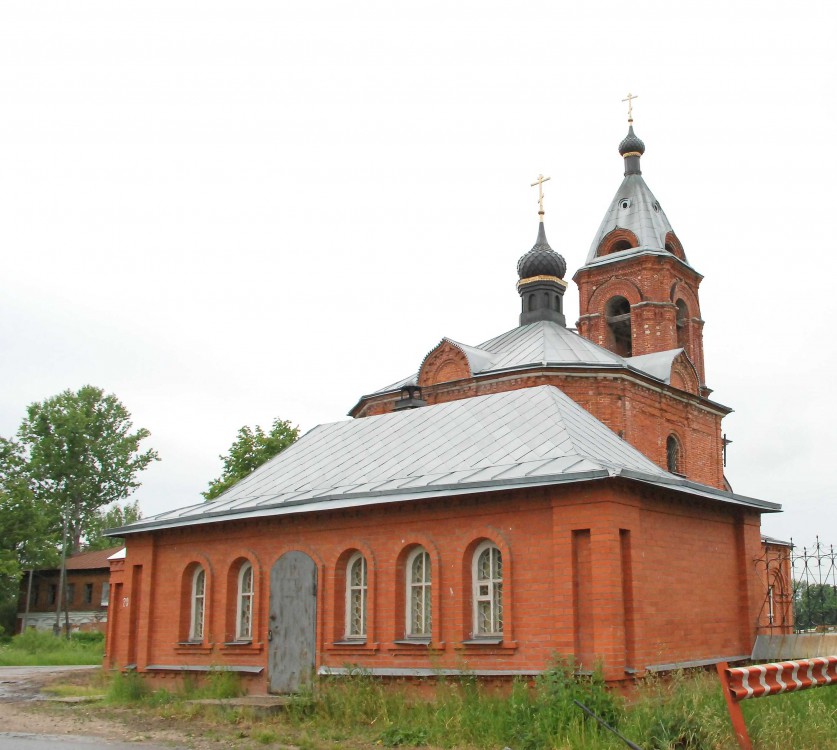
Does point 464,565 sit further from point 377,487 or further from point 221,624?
point 221,624

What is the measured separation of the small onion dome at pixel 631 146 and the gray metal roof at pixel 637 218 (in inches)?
40.9

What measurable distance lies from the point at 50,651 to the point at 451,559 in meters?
21.9

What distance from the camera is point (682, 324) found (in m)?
27.9

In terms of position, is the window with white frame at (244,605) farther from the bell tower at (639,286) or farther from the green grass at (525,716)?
the bell tower at (639,286)

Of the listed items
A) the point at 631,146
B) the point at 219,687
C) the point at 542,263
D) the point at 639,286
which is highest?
the point at 631,146

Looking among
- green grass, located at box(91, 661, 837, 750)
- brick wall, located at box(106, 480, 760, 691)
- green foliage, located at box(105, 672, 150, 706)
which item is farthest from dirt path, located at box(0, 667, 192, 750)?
brick wall, located at box(106, 480, 760, 691)

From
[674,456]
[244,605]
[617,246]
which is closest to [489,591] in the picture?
[244,605]

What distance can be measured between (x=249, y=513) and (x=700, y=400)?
47.9ft

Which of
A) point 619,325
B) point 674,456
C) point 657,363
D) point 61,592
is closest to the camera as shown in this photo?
point 674,456

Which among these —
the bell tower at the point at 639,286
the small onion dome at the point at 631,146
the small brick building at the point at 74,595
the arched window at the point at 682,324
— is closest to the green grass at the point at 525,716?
the bell tower at the point at 639,286

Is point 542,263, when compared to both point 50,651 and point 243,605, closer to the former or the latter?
point 243,605

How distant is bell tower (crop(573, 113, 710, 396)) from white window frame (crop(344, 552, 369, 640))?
15.7 m

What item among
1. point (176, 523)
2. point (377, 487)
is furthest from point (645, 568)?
point (176, 523)

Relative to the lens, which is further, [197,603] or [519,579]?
[197,603]
